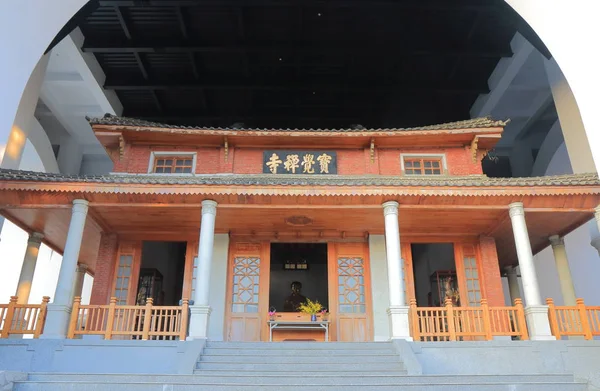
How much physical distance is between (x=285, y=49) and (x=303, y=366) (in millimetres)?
11597

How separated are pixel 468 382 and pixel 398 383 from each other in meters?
1.01

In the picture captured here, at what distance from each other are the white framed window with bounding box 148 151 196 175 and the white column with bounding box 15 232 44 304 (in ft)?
11.5

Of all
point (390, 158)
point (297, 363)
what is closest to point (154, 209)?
point (297, 363)

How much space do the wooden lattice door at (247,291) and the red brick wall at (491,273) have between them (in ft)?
18.5

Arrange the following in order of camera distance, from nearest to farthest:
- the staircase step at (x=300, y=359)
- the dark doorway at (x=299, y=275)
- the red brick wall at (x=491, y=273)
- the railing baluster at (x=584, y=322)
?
the staircase step at (x=300, y=359) < the railing baluster at (x=584, y=322) < the red brick wall at (x=491, y=273) < the dark doorway at (x=299, y=275)

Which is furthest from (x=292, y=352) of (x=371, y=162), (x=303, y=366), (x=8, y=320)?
(x=371, y=162)

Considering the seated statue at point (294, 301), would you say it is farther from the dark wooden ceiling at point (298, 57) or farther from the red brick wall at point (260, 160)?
the dark wooden ceiling at point (298, 57)

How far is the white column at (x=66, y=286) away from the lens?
9.47 meters

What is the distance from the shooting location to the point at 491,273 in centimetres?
1252

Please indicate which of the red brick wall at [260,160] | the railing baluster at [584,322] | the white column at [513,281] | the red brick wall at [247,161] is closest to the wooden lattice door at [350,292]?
the red brick wall at [260,160]

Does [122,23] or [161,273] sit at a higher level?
[122,23]

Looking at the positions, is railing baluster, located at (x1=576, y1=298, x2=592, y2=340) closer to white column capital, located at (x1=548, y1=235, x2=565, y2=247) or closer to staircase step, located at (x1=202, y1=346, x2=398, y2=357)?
white column capital, located at (x1=548, y1=235, x2=565, y2=247)

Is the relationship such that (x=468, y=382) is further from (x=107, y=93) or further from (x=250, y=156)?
(x=107, y=93)

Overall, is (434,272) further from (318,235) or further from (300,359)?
Answer: (300,359)
